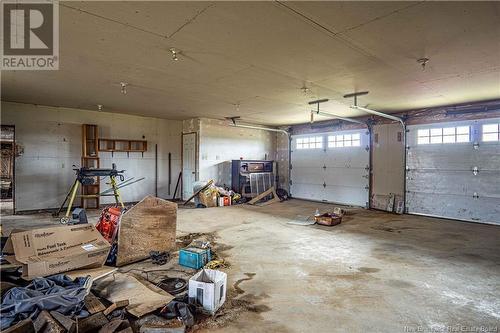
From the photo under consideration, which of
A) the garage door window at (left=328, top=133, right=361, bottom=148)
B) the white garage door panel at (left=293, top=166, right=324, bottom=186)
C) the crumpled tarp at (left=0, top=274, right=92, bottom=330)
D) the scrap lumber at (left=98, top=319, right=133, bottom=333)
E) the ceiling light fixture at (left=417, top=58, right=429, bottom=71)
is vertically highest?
the ceiling light fixture at (left=417, top=58, right=429, bottom=71)

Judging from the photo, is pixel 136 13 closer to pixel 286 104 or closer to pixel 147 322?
pixel 147 322

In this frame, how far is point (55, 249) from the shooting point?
2750 millimetres

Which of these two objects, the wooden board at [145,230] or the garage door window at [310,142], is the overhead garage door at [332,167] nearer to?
the garage door window at [310,142]

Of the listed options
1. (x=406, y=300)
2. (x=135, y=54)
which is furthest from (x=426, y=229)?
(x=135, y=54)

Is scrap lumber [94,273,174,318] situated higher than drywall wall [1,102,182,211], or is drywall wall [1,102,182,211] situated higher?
drywall wall [1,102,182,211]

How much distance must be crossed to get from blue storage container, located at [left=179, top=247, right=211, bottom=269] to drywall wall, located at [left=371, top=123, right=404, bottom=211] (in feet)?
18.0

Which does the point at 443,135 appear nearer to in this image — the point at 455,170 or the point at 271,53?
the point at 455,170

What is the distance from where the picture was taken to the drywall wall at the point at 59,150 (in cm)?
614

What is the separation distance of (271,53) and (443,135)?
16.7ft

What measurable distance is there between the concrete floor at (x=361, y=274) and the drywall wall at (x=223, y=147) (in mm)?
2890

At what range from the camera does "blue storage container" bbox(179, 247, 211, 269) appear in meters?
3.15

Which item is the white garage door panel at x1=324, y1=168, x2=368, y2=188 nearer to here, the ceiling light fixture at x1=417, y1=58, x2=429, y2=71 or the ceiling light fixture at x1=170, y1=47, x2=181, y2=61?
the ceiling light fixture at x1=417, y1=58, x2=429, y2=71

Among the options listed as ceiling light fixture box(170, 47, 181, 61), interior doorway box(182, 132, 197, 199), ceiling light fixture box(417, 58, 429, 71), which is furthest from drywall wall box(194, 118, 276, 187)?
ceiling light fixture box(417, 58, 429, 71)

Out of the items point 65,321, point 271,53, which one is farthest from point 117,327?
point 271,53
